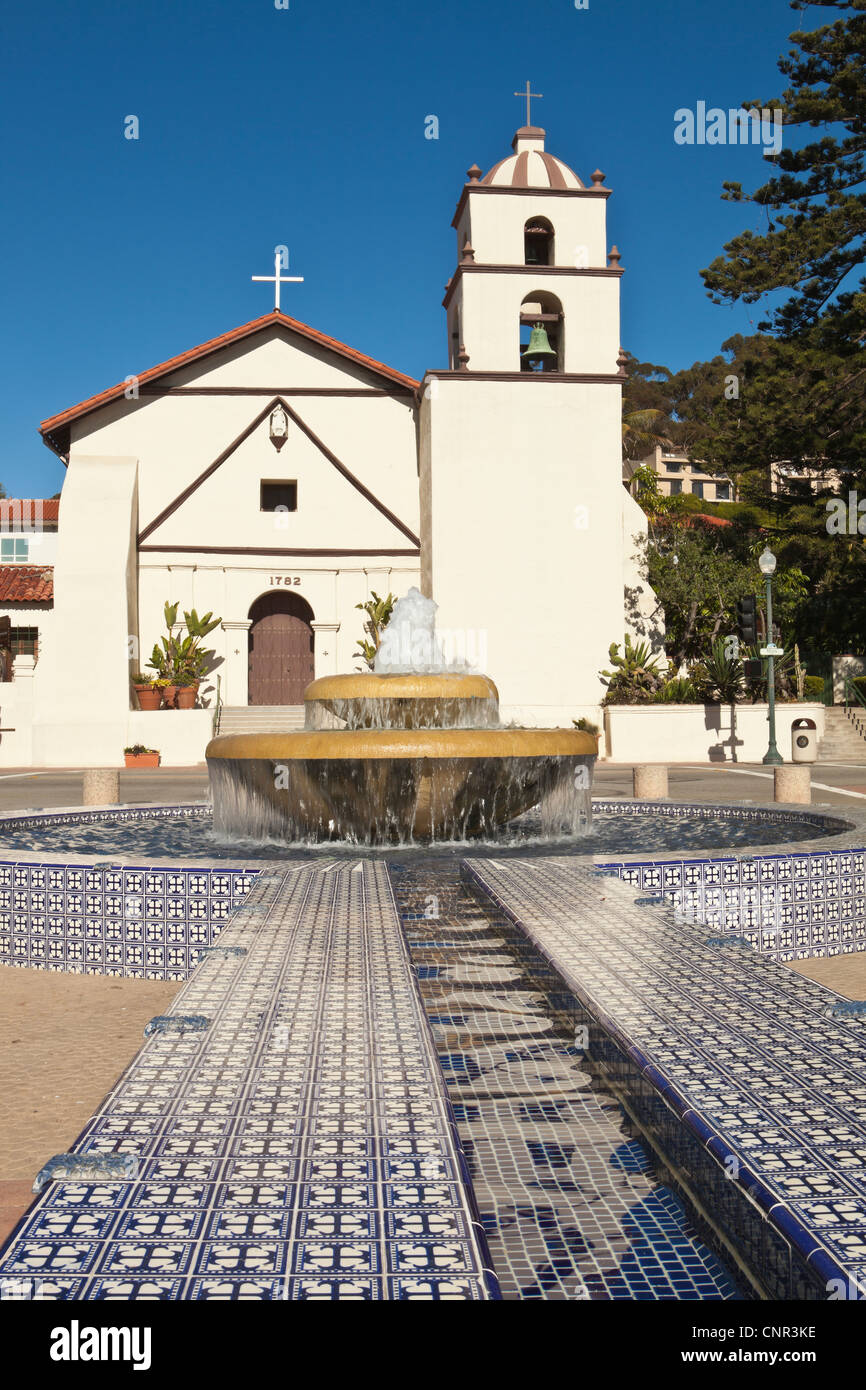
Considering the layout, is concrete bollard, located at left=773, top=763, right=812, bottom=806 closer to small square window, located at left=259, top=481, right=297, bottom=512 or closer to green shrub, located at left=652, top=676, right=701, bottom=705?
green shrub, located at left=652, top=676, right=701, bottom=705

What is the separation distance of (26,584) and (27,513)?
5413 millimetres

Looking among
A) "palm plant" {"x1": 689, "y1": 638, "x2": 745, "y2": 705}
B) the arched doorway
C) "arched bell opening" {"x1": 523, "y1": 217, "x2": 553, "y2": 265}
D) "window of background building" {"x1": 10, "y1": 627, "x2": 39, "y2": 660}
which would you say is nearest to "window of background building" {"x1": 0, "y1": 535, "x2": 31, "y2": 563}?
"window of background building" {"x1": 10, "y1": 627, "x2": 39, "y2": 660}

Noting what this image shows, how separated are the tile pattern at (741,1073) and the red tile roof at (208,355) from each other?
26421 millimetres

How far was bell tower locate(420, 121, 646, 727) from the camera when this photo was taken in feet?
87.5

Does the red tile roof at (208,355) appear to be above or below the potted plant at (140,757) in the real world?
above

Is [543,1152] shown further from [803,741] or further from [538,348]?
[538,348]

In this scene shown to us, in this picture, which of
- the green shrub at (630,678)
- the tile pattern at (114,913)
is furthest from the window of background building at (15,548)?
the tile pattern at (114,913)

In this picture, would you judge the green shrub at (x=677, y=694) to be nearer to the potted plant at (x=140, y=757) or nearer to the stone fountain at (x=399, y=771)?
the potted plant at (x=140, y=757)

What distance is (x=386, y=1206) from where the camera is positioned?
2146 millimetres

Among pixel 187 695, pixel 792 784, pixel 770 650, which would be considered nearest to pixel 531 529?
pixel 770 650

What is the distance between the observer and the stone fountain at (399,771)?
7.34 metres

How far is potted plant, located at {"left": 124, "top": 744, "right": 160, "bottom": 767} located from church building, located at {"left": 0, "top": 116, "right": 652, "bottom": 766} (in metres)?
0.57
